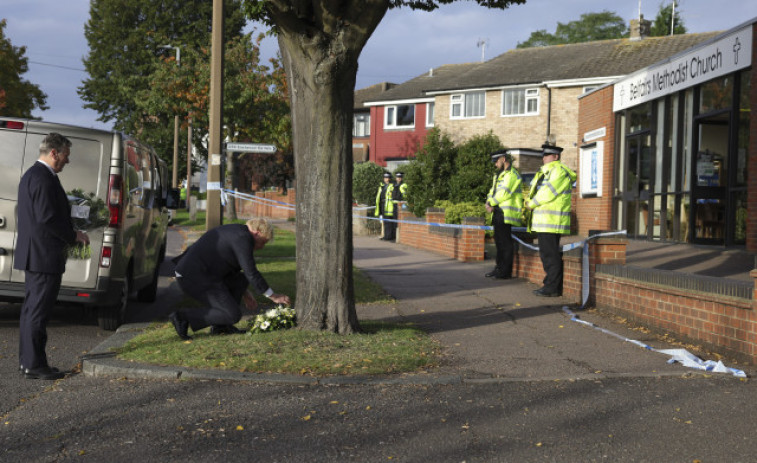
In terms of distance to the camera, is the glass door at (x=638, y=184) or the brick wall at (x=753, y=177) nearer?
the brick wall at (x=753, y=177)

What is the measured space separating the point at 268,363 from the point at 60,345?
2492 mm

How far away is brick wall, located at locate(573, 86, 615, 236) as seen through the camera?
64.8 ft

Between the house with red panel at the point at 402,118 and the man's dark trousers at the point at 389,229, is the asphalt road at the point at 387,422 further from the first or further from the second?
the house with red panel at the point at 402,118

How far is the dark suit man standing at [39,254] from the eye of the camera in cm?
600

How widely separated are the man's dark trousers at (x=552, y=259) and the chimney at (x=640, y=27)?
2744 centimetres

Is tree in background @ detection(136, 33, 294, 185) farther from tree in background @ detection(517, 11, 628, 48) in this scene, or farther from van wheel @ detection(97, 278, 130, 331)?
tree in background @ detection(517, 11, 628, 48)

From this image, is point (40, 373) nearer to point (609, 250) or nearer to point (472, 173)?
point (609, 250)

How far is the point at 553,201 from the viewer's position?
33.6 ft

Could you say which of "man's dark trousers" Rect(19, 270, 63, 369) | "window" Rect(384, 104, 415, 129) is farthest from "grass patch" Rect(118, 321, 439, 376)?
"window" Rect(384, 104, 415, 129)

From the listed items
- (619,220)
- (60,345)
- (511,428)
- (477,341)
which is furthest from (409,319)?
(619,220)

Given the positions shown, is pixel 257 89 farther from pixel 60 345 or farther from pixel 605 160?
pixel 60 345

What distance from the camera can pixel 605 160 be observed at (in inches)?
789

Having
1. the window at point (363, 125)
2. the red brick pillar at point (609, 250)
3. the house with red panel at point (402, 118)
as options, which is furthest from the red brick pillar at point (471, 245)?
the window at point (363, 125)

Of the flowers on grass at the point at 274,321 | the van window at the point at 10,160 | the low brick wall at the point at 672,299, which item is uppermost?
the van window at the point at 10,160
